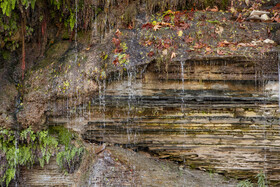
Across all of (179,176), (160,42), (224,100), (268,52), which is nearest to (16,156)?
(179,176)

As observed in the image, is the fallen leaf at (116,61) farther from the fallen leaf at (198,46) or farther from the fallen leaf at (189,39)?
the fallen leaf at (198,46)

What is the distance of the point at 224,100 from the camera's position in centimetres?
519

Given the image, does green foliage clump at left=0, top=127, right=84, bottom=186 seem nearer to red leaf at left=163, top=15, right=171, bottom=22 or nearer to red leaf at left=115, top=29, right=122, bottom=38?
red leaf at left=115, top=29, right=122, bottom=38

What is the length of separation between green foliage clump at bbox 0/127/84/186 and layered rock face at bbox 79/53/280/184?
676 millimetres

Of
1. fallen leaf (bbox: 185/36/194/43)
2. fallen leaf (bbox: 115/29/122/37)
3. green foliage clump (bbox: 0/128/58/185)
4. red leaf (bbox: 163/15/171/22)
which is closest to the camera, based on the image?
fallen leaf (bbox: 185/36/194/43)

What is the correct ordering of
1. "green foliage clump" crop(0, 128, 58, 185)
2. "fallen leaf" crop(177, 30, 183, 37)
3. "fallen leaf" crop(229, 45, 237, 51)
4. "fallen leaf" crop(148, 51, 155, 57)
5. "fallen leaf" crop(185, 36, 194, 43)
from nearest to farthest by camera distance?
"fallen leaf" crop(229, 45, 237, 51)
"fallen leaf" crop(148, 51, 155, 57)
"fallen leaf" crop(185, 36, 194, 43)
"fallen leaf" crop(177, 30, 183, 37)
"green foliage clump" crop(0, 128, 58, 185)

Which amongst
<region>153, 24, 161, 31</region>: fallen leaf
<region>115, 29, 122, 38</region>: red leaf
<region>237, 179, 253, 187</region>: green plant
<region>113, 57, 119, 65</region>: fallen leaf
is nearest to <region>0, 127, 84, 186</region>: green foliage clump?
<region>113, 57, 119, 65</region>: fallen leaf

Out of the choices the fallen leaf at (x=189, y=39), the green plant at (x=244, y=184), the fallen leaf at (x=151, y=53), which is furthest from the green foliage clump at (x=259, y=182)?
the fallen leaf at (x=151, y=53)

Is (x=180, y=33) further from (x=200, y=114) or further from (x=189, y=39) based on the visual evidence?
(x=200, y=114)

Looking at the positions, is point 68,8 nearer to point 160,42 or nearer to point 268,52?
point 160,42

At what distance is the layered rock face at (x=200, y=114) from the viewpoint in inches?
195

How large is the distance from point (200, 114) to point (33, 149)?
4.46m

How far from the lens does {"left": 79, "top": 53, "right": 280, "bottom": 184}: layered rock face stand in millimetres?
4965

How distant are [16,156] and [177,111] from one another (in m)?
4.36
